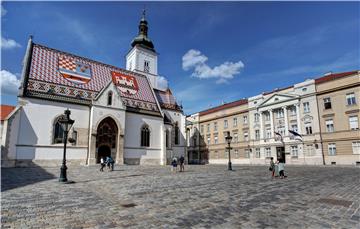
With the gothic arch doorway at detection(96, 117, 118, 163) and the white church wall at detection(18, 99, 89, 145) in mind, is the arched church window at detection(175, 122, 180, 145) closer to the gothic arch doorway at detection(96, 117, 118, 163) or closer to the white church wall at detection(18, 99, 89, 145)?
the gothic arch doorway at detection(96, 117, 118, 163)

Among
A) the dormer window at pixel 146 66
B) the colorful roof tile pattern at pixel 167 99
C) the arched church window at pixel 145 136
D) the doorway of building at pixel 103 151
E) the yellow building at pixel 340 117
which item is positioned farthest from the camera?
the dormer window at pixel 146 66

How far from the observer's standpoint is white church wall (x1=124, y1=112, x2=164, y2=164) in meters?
33.3

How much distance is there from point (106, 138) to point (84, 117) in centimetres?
405

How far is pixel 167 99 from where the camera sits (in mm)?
45281

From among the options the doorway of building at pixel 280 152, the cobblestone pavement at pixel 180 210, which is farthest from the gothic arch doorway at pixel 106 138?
the doorway of building at pixel 280 152

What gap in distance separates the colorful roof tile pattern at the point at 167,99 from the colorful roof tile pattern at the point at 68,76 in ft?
17.2

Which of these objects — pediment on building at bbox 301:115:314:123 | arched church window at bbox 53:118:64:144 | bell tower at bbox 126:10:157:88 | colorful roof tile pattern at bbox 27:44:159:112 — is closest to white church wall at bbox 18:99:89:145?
arched church window at bbox 53:118:64:144

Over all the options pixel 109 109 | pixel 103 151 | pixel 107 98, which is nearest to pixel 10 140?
pixel 103 151

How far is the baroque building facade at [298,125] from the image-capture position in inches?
1250

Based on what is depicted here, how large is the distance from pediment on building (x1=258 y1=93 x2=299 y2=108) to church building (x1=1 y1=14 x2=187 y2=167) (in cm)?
1662

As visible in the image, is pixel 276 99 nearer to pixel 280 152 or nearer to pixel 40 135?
pixel 280 152

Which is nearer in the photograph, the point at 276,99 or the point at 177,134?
the point at 276,99

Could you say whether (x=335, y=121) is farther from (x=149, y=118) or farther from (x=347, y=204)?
(x=347, y=204)

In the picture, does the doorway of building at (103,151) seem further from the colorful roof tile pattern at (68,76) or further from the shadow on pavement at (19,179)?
the shadow on pavement at (19,179)
